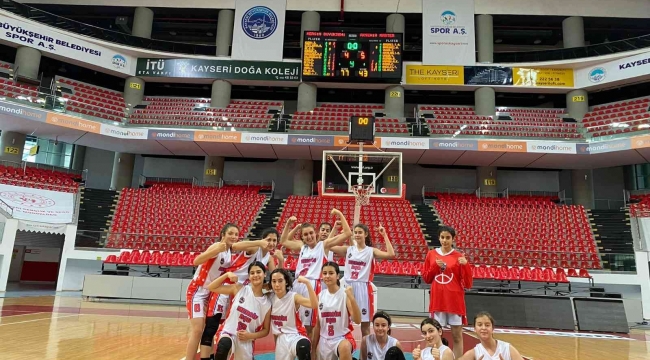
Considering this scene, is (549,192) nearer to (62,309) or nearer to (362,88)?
(362,88)

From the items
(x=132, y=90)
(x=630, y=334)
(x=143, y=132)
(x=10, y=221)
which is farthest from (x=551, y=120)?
(x=10, y=221)

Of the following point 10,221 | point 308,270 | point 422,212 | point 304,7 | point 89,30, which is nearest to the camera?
point 308,270

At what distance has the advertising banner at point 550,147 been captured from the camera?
17.7 metres

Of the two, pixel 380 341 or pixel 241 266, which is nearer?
pixel 380 341

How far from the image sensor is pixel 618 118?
1944cm

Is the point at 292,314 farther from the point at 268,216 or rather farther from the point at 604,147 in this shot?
the point at 604,147

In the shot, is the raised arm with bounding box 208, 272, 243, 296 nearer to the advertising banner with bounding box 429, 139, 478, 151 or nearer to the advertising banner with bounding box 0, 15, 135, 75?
the advertising banner with bounding box 429, 139, 478, 151

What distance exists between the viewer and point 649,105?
63.6 feet

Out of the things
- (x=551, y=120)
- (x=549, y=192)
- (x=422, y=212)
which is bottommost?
(x=422, y=212)

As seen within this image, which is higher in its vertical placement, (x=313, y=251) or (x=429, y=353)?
(x=313, y=251)

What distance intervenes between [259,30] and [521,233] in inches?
622

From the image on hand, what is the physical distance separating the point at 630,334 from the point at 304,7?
19550 millimetres

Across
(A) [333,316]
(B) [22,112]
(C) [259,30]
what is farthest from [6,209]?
(A) [333,316]

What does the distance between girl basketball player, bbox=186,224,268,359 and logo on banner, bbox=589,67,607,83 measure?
21615mm
